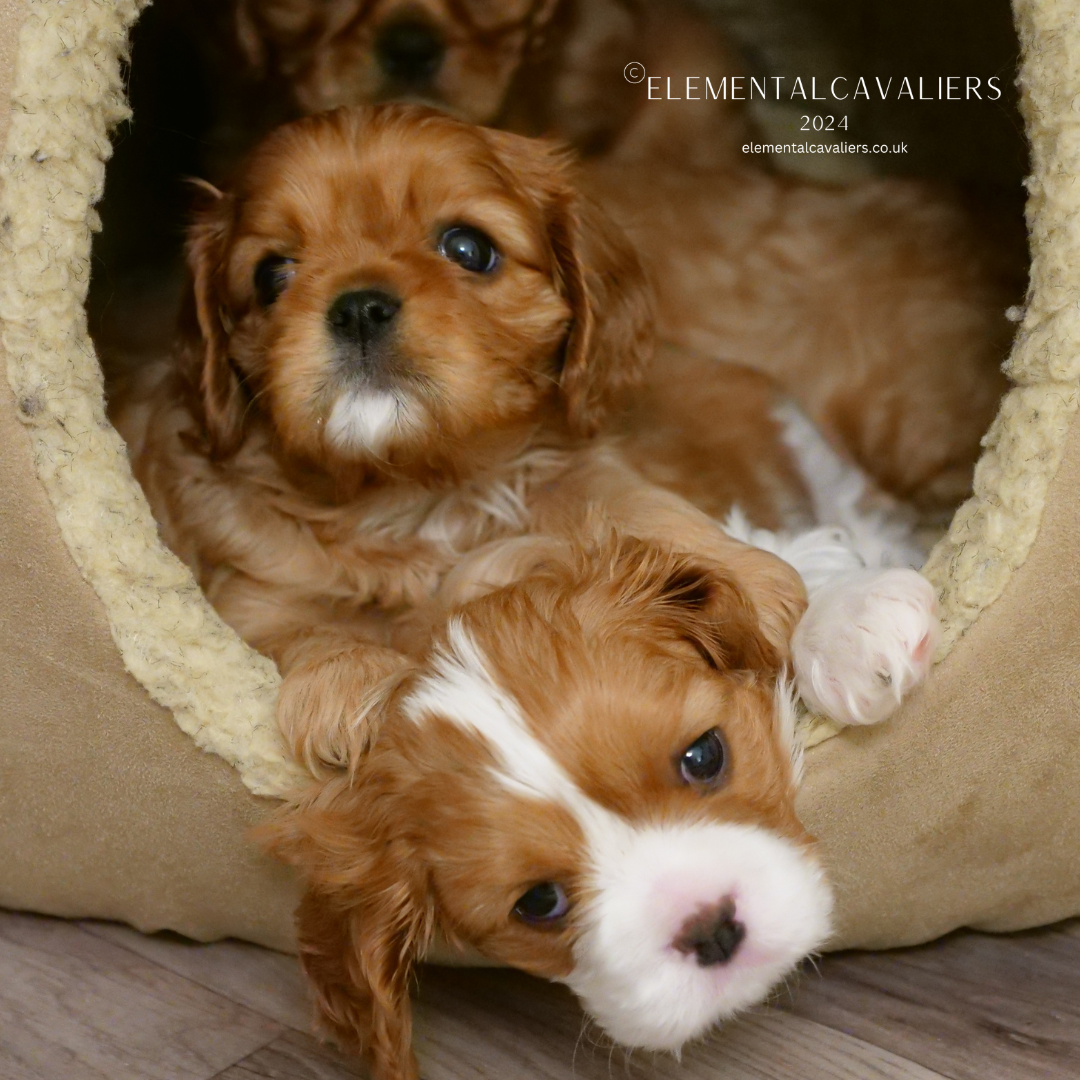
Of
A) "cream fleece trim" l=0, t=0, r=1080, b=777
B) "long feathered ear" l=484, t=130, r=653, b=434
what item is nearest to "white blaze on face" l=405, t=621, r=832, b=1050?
"cream fleece trim" l=0, t=0, r=1080, b=777

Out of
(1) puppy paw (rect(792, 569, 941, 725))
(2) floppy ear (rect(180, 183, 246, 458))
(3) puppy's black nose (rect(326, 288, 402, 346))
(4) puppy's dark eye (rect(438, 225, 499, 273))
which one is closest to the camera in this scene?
(1) puppy paw (rect(792, 569, 941, 725))

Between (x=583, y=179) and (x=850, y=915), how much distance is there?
4.77 feet

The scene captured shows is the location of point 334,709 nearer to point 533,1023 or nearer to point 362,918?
point 362,918

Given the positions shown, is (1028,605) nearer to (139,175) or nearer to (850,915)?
(850,915)

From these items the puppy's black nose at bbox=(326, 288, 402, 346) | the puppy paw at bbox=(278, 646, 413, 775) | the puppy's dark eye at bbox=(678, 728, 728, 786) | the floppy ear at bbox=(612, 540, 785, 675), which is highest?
the puppy's black nose at bbox=(326, 288, 402, 346)

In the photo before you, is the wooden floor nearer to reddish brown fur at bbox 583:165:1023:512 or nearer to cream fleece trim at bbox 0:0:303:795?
cream fleece trim at bbox 0:0:303:795

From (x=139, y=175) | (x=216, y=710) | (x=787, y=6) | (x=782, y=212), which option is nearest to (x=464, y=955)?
(x=216, y=710)

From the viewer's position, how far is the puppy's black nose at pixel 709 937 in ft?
4.79

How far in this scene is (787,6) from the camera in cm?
305

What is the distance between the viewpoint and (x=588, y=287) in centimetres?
221

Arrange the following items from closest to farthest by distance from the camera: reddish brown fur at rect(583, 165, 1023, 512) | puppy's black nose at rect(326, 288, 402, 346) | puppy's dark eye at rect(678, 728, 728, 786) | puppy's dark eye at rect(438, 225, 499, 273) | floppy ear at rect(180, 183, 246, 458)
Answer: puppy's dark eye at rect(678, 728, 728, 786), puppy's black nose at rect(326, 288, 402, 346), puppy's dark eye at rect(438, 225, 499, 273), floppy ear at rect(180, 183, 246, 458), reddish brown fur at rect(583, 165, 1023, 512)

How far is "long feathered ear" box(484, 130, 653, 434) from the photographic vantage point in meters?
2.19

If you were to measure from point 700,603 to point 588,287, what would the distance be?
2.26 feet

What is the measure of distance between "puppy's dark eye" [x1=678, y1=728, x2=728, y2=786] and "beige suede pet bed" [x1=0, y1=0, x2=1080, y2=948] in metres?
0.21
